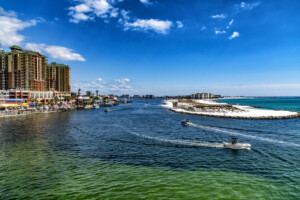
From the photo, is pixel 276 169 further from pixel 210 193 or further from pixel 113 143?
pixel 113 143

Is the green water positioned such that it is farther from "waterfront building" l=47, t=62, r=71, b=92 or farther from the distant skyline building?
"waterfront building" l=47, t=62, r=71, b=92

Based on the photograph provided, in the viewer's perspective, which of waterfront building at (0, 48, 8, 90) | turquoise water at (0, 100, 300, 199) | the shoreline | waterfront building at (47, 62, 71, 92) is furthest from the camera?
waterfront building at (47, 62, 71, 92)

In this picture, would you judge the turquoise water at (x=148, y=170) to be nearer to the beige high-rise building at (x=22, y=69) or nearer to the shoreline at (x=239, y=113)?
the shoreline at (x=239, y=113)

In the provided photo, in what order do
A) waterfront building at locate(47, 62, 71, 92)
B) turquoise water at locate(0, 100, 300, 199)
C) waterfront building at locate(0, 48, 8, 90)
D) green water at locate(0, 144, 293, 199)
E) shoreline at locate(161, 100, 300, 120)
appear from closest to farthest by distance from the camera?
1. green water at locate(0, 144, 293, 199)
2. turquoise water at locate(0, 100, 300, 199)
3. shoreline at locate(161, 100, 300, 120)
4. waterfront building at locate(0, 48, 8, 90)
5. waterfront building at locate(47, 62, 71, 92)

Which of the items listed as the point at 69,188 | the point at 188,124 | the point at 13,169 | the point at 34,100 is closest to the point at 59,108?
the point at 34,100

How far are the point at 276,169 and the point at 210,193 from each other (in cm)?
1152

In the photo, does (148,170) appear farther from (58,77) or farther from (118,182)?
(58,77)

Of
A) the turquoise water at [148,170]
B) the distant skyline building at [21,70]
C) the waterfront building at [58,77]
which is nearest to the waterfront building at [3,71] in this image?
the distant skyline building at [21,70]

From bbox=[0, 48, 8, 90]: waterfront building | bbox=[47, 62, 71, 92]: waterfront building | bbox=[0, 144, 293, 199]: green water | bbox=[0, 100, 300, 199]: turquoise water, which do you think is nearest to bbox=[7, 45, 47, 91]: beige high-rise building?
bbox=[0, 48, 8, 90]: waterfront building

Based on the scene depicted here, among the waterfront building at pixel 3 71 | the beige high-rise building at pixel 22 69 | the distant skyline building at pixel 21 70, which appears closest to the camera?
the beige high-rise building at pixel 22 69

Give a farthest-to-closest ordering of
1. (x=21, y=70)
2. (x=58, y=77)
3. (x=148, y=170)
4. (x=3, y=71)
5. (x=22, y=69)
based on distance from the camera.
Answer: (x=58, y=77)
(x=3, y=71)
(x=22, y=69)
(x=21, y=70)
(x=148, y=170)

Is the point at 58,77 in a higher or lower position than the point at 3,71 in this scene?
higher

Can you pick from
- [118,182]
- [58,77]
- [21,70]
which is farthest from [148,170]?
[58,77]

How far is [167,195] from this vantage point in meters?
15.7
